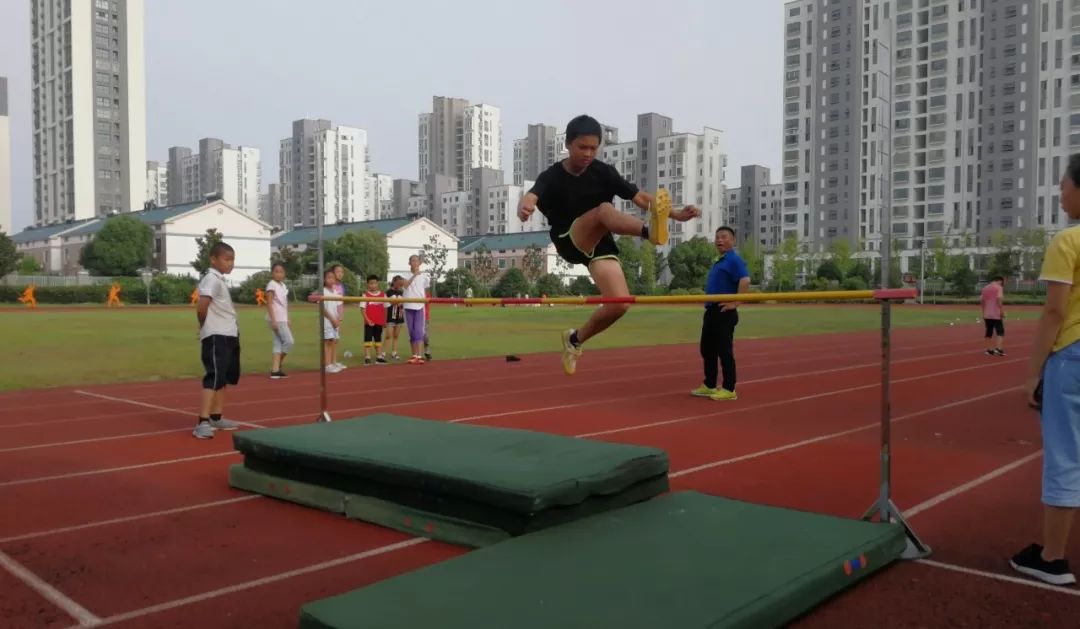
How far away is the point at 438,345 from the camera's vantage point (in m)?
Result: 17.6

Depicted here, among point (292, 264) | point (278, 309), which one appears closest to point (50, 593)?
point (278, 309)

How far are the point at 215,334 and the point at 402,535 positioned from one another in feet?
11.3

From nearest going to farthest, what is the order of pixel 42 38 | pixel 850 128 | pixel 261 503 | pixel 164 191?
pixel 261 503 < pixel 850 128 < pixel 42 38 < pixel 164 191

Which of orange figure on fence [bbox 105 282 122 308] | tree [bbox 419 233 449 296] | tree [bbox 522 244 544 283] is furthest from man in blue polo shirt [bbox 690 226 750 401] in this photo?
tree [bbox 522 244 544 283]

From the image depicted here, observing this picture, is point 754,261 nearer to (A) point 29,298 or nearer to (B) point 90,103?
(A) point 29,298

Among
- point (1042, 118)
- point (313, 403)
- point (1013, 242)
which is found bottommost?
point (313, 403)

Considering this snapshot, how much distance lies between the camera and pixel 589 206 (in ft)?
15.8

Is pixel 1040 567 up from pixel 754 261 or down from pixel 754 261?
down

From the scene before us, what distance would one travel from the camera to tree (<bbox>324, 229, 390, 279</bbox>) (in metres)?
67.3

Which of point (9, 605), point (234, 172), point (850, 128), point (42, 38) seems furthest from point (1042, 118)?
point (234, 172)

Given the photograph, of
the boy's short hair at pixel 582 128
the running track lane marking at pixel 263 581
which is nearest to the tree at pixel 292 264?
the boy's short hair at pixel 582 128

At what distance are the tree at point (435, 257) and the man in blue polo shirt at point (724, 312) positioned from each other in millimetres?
58436

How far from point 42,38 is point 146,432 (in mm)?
108287

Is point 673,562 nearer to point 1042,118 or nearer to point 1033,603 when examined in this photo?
point 1033,603
